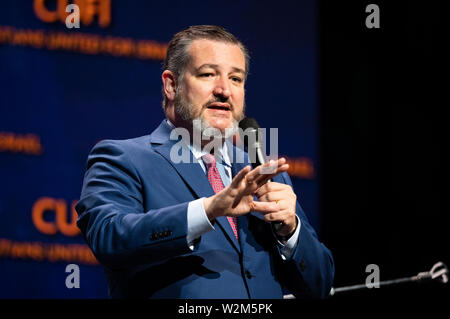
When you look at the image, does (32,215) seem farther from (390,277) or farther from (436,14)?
(436,14)

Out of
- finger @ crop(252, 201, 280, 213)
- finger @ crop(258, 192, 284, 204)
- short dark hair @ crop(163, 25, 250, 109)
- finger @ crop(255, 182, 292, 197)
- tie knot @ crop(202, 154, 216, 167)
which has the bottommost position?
finger @ crop(252, 201, 280, 213)

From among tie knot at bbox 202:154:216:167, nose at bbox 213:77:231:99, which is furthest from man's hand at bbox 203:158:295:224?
nose at bbox 213:77:231:99

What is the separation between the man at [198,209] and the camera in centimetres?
173

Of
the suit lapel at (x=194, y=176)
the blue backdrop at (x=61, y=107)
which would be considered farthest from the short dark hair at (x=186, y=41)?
the blue backdrop at (x=61, y=107)

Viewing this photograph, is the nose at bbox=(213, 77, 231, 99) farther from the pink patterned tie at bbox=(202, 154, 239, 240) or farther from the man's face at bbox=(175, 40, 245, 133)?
the pink patterned tie at bbox=(202, 154, 239, 240)

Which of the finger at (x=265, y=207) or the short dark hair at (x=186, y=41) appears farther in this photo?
the short dark hair at (x=186, y=41)

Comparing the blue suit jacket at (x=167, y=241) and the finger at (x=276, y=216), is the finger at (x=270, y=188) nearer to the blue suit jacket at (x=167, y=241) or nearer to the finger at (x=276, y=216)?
the finger at (x=276, y=216)

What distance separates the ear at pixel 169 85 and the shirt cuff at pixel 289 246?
0.65m

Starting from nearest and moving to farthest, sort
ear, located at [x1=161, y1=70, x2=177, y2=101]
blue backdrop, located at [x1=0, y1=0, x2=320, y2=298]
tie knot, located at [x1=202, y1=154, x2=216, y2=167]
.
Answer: tie knot, located at [x1=202, y1=154, x2=216, y2=167], ear, located at [x1=161, y1=70, x2=177, y2=101], blue backdrop, located at [x1=0, y1=0, x2=320, y2=298]

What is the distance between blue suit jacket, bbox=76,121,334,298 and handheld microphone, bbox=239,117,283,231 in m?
0.13

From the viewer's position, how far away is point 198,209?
172 centimetres

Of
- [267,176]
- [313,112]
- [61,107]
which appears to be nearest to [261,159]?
[267,176]

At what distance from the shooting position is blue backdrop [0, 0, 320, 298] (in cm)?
303
